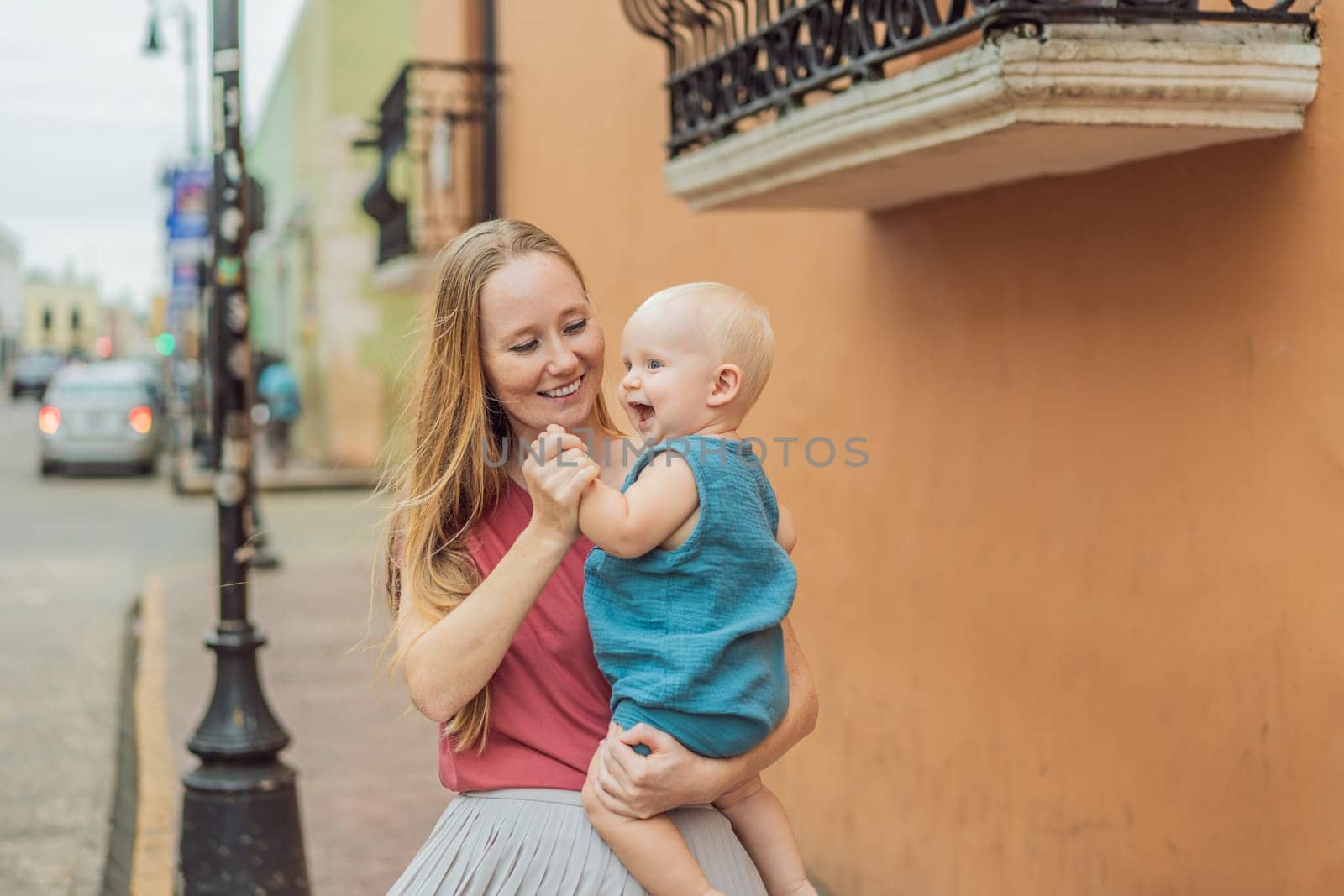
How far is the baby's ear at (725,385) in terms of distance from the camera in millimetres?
2199

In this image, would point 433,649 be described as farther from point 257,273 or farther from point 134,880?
point 257,273

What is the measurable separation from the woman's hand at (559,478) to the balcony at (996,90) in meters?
1.14

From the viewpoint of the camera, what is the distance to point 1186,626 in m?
3.39

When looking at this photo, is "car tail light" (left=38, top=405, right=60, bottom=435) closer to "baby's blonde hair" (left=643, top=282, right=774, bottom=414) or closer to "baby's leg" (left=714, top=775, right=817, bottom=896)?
"baby's leg" (left=714, top=775, right=817, bottom=896)

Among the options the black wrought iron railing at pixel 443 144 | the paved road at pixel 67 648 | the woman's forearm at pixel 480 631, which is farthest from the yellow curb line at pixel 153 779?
the woman's forearm at pixel 480 631

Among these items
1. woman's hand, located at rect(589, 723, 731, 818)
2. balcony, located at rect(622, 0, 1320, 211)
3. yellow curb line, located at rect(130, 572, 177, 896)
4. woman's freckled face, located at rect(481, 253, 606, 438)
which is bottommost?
yellow curb line, located at rect(130, 572, 177, 896)

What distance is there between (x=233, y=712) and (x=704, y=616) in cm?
370

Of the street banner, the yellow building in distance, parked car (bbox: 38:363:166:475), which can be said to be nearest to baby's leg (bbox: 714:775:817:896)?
the street banner

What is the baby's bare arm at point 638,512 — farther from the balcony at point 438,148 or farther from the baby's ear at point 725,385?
the balcony at point 438,148

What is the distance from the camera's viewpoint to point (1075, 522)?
3832mm

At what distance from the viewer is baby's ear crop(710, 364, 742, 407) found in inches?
86.6

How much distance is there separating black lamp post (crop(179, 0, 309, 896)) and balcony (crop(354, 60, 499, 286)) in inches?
209

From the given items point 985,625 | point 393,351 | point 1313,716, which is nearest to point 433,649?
point 393,351

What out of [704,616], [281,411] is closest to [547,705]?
[704,616]
